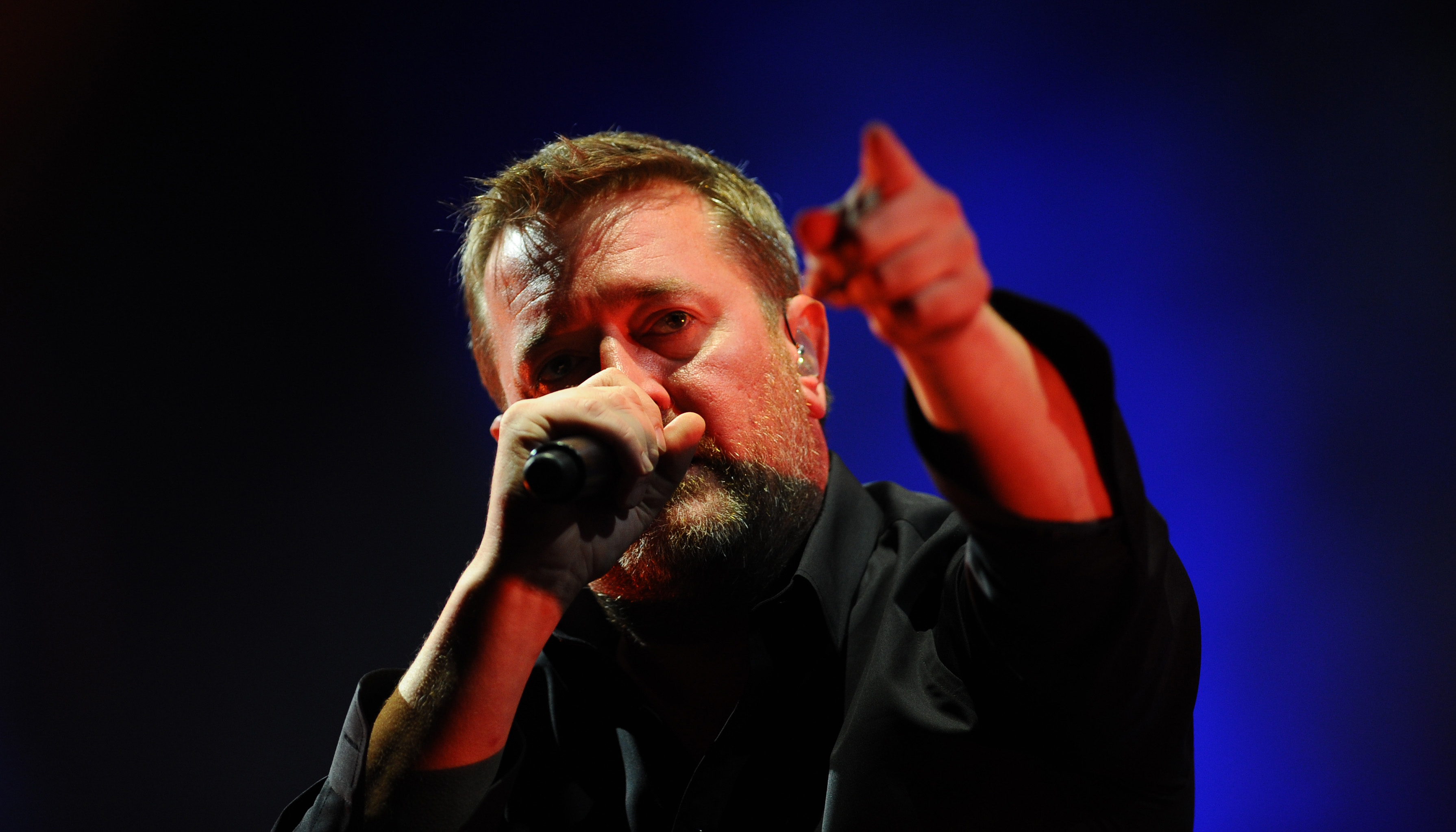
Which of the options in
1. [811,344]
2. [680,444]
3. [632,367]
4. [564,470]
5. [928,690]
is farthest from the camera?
[811,344]

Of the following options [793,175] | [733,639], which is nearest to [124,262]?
[793,175]

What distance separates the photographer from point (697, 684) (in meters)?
1.44

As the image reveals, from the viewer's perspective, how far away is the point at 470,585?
1.06m

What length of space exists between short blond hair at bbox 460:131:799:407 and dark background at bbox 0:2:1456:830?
0.25 m

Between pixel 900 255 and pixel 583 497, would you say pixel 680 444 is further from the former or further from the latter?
pixel 900 255

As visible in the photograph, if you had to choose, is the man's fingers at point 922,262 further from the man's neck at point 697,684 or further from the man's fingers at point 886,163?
the man's neck at point 697,684

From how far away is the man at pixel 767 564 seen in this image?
2.35 ft

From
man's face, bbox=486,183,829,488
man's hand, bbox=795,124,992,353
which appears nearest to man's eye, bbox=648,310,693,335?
man's face, bbox=486,183,829,488

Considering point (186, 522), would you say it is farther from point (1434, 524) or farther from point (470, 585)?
point (1434, 524)

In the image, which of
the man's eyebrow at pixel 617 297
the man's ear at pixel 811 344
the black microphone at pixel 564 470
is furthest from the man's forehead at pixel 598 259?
the black microphone at pixel 564 470

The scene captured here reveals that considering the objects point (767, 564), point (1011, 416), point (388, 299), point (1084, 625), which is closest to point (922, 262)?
point (1011, 416)

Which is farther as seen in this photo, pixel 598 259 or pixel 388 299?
pixel 388 299

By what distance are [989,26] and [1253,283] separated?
724mm

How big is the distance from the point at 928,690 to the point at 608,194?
1.00m
